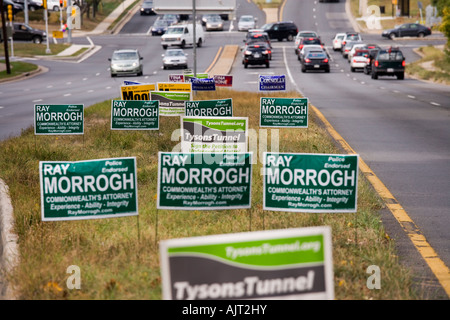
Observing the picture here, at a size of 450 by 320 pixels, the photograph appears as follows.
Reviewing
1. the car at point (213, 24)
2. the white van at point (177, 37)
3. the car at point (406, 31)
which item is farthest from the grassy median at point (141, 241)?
the car at point (213, 24)

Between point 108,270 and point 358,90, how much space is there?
31345 mm

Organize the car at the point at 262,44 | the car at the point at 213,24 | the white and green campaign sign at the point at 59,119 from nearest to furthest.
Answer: the white and green campaign sign at the point at 59,119, the car at the point at 262,44, the car at the point at 213,24

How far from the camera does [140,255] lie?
24.3 feet

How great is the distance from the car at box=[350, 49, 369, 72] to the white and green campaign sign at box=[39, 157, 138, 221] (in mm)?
47334

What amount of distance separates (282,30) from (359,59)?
68.4 feet

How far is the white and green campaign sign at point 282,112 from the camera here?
14.9 meters

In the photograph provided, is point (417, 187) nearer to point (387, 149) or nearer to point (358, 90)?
point (387, 149)

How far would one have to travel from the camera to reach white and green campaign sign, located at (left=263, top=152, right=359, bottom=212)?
774 cm

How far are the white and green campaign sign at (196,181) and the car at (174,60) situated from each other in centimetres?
4432

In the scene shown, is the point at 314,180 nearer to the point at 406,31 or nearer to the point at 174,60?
the point at 174,60

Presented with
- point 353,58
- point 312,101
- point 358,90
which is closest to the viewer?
point 312,101

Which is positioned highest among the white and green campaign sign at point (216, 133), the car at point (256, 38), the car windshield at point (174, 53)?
the white and green campaign sign at point (216, 133)

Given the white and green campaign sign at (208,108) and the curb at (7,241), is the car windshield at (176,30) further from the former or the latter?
the curb at (7,241)

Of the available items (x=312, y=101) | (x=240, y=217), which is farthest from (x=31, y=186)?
(x=312, y=101)
